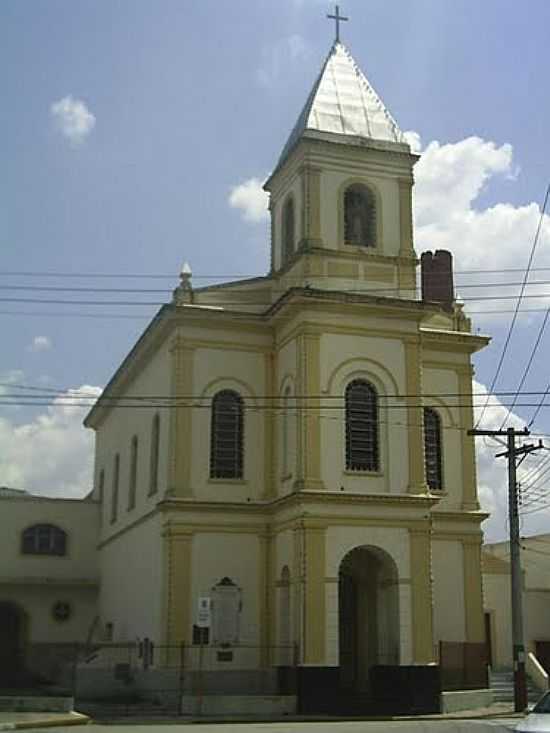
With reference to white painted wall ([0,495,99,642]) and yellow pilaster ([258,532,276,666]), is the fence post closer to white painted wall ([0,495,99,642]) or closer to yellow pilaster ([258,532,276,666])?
yellow pilaster ([258,532,276,666])

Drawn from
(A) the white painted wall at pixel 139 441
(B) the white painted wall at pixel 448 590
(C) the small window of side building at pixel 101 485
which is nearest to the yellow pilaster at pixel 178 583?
(A) the white painted wall at pixel 139 441

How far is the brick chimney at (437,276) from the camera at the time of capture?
4050 centimetres

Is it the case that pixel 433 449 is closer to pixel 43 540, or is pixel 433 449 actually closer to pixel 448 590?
pixel 448 590

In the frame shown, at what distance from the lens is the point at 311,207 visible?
3391 centimetres

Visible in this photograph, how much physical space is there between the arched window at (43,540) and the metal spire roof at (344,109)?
20.7 meters

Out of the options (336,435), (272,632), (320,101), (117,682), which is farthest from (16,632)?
(320,101)

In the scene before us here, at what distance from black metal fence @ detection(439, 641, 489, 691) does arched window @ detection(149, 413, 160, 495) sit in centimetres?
1034

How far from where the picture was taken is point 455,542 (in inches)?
1416

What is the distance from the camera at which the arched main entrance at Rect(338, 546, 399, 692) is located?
1249 inches

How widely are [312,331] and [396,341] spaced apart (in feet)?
9.08

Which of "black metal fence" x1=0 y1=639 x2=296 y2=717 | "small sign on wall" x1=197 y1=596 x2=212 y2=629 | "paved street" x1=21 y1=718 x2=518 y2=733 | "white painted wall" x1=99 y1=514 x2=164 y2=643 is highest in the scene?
"white painted wall" x1=99 y1=514 x2=164 y2=643

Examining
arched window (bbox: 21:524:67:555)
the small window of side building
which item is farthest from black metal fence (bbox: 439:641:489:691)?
arched window (bbox: 21:524:67:555)

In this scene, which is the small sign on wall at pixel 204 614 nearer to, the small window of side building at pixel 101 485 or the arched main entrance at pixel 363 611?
the arched main entrance at pixel 363 611

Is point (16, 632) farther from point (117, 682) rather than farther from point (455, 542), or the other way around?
point (455, 542)
